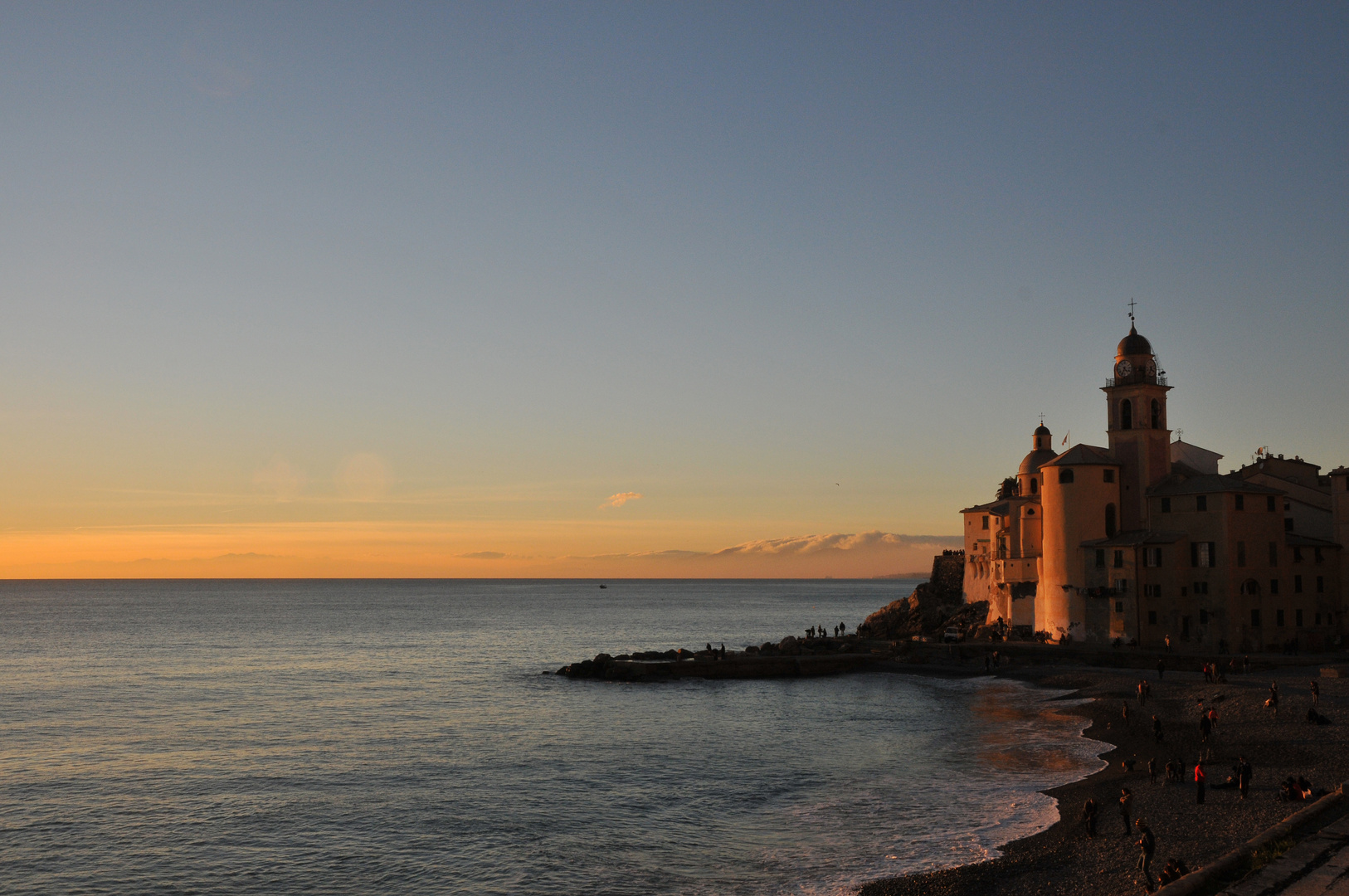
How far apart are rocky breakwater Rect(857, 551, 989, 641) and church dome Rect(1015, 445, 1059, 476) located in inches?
528

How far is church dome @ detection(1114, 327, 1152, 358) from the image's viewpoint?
242 feet

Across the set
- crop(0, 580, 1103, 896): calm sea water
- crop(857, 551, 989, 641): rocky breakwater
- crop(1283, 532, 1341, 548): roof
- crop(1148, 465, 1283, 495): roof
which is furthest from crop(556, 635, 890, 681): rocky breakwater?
crop(1283, 532, 1341, 548): roof

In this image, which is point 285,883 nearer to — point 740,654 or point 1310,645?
point 740,654

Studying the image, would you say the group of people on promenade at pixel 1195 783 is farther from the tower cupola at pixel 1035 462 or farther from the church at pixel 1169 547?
the tower cupola at pixel 1035 462

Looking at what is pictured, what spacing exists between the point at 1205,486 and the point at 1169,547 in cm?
474

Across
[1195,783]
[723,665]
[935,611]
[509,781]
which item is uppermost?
[935,611]

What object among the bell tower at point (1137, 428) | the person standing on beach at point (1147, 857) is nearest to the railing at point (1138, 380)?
the bell tower at point (1137, 428)

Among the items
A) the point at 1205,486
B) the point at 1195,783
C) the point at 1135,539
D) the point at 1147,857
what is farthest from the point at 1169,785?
the point at 1205,486

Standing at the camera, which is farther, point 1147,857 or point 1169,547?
point 1169,547

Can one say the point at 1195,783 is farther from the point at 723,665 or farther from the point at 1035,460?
the point at 1035,460

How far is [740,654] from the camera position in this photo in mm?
85875

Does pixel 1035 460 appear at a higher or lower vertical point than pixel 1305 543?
higher

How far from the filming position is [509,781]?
42031 millimetres

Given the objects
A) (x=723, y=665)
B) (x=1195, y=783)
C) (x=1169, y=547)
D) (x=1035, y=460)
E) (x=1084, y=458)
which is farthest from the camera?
(x=1035, y=460)
